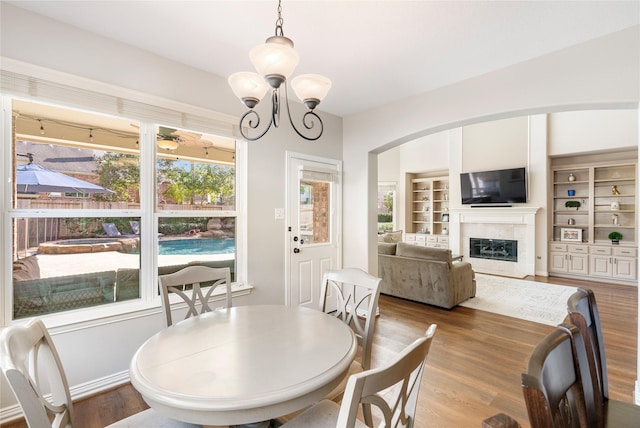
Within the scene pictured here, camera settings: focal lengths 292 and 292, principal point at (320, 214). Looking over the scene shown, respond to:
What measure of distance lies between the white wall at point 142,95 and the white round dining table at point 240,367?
113cm

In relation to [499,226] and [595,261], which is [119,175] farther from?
[595,261]

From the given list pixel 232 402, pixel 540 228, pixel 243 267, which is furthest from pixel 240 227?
pixel 540 228

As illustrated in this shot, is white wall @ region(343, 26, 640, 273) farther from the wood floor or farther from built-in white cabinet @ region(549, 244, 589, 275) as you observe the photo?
built-in white cabinet @ region(549, 244, 589, 275)

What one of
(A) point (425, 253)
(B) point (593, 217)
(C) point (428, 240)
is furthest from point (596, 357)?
(C) point (428, 240)

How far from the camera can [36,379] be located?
3.49ft

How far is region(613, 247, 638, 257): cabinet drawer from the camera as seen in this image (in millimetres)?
5312

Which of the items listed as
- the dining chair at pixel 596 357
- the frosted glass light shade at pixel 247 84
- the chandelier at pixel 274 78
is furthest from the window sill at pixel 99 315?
the dining chair at pixel 596 357

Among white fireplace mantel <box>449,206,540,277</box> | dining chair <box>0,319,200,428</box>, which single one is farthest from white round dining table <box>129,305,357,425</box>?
white fireplace mantel <box>449,206,540,277</box>

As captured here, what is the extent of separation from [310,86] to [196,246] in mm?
1905

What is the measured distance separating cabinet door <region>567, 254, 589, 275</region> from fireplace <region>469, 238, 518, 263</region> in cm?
93

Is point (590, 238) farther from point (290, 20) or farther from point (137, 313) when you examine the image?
point (137, 313)

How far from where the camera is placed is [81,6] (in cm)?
192

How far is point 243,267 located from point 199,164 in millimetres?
1132

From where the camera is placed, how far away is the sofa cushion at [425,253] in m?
4.12
